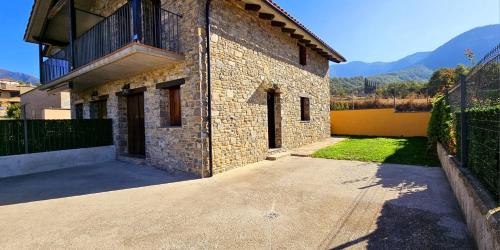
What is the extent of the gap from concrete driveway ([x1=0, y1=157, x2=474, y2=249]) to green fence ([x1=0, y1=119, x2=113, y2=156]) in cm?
156

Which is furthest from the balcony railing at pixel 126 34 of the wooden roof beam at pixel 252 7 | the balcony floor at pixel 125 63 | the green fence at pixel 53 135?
the wooden roof beam at pixel 252 7

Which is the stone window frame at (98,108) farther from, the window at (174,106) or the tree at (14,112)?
the tree at (14,112)

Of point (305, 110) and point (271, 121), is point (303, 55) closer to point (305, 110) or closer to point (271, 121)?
point (305, 110)

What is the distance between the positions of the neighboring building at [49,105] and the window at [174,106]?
20212 mm

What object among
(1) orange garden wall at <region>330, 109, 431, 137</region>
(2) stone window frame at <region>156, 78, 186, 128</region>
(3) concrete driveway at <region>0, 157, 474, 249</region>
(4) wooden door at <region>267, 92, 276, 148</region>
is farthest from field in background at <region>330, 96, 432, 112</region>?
(2) stone window frame at <region>156, 78, 186, 128</region>

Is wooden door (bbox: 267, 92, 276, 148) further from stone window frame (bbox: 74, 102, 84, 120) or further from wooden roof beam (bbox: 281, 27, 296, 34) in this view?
stone window frame (bbox: 74, 102, 84, 120)

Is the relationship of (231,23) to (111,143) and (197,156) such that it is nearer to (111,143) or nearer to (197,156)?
(197,156)

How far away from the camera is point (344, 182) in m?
5.76

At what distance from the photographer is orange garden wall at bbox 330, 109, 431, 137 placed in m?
14.0

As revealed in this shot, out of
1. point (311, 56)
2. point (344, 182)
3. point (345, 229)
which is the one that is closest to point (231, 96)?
point (344, 182)

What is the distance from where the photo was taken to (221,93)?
23.6ft

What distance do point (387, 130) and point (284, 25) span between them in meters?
9.79

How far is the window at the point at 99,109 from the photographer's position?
37.0ft

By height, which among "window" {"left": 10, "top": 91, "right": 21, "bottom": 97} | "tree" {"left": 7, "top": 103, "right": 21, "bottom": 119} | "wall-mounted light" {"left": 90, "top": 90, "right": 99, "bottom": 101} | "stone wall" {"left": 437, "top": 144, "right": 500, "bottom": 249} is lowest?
"stone wall" {"left": 437, "top": 144, "right": 500, "bottom": 249}
